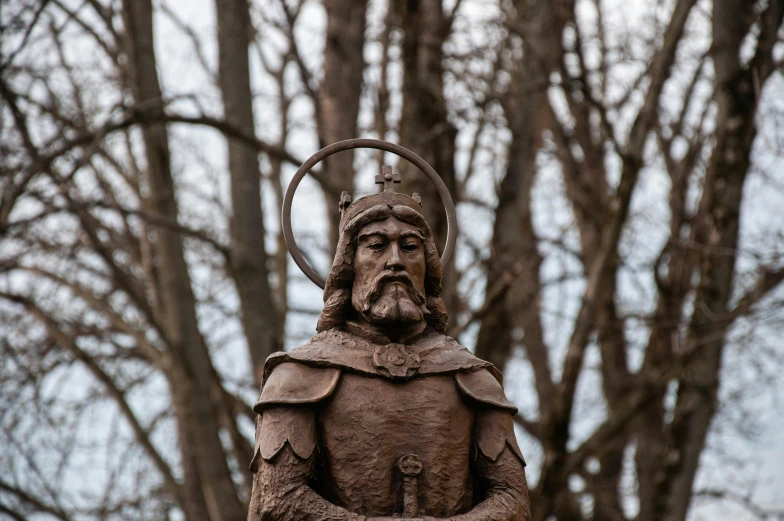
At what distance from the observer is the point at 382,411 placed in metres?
5.68

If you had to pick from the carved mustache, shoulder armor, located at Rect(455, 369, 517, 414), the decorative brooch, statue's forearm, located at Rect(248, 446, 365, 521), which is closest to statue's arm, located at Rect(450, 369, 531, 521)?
shoulder armor, located at Rect(455, 369, 517, 414)

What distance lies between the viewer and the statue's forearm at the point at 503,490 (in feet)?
18.2

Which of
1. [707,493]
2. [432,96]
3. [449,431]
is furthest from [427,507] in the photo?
[707,493]

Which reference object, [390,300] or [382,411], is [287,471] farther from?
[390,300]

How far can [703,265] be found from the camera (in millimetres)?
11547

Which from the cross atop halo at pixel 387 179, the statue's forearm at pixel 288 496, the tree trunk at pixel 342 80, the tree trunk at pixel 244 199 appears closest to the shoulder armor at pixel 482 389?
the statue's forearm at pixel 288 496

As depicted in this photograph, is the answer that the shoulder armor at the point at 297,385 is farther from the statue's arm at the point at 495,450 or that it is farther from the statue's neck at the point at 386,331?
the statue's arm at the point at 495,450

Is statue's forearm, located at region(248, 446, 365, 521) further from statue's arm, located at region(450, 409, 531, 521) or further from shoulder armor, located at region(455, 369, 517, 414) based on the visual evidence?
shoulder armor, located at region(455, 369, 517, 414)

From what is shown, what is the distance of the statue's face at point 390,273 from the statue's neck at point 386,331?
0.05 meters

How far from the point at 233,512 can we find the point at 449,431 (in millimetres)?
6296

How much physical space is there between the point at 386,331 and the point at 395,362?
0.62 feet

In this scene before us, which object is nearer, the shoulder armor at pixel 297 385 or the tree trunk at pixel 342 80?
the shoulder armor at pixel 297 385

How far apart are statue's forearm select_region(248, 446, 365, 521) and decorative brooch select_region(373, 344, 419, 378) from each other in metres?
0.50

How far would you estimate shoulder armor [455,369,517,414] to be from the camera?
19.0ft
